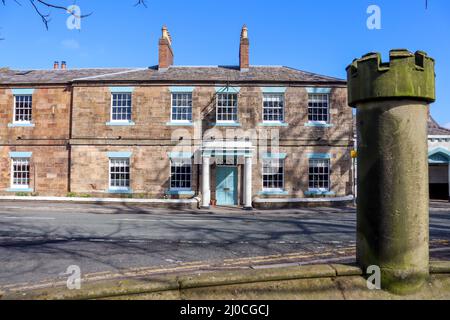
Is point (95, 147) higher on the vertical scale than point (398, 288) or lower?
higher

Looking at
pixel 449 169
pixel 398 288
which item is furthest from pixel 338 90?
pixel 398 288

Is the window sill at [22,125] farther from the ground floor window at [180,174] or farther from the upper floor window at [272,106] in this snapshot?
the upper floor window at [272,106]

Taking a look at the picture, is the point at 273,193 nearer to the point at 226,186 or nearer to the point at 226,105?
the point at 226,186

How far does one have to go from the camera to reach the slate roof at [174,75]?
733 inches

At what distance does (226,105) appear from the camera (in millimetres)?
18672

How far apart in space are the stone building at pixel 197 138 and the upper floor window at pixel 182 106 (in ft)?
0.18

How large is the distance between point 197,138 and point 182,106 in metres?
1.97

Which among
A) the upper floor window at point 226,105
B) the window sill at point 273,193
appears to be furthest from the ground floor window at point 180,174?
the window sill at point 273,193

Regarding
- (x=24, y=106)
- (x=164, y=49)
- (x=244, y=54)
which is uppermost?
(x=164, y=49)

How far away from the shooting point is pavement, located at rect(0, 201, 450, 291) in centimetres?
586

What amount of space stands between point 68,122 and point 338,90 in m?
15.1

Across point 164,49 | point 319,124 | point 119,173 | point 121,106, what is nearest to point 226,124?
point 319,124

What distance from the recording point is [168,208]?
16547 millimetres
